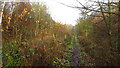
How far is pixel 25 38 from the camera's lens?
126 inches

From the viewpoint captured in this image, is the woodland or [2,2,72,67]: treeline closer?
the woodland

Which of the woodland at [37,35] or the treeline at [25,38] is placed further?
the treeline at [25,38]

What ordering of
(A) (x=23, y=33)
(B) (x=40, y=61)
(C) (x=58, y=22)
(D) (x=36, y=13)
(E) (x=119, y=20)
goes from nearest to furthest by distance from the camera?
(E) (x=119, y=20) < (B) (x=40, y=61) < (A) (x=23, y=33) < (D) (x=36, y=13) < (C) (x=58, y=22)

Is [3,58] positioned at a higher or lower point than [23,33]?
lower

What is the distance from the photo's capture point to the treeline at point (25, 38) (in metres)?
2.60

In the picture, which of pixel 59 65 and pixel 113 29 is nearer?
pixel 113 29

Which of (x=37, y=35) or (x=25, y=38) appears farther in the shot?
(x=37, y=35)

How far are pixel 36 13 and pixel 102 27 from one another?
291 centimetres

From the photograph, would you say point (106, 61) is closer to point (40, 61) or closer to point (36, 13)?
point (40, 61)

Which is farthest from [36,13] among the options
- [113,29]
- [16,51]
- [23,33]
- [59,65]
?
[113,29]

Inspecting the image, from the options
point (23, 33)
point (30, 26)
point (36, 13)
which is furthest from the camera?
Result: point (36, 13)

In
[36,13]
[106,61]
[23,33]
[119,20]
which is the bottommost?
[106,61]

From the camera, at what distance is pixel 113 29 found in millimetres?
2482

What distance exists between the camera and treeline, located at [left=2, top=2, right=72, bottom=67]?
260cm
